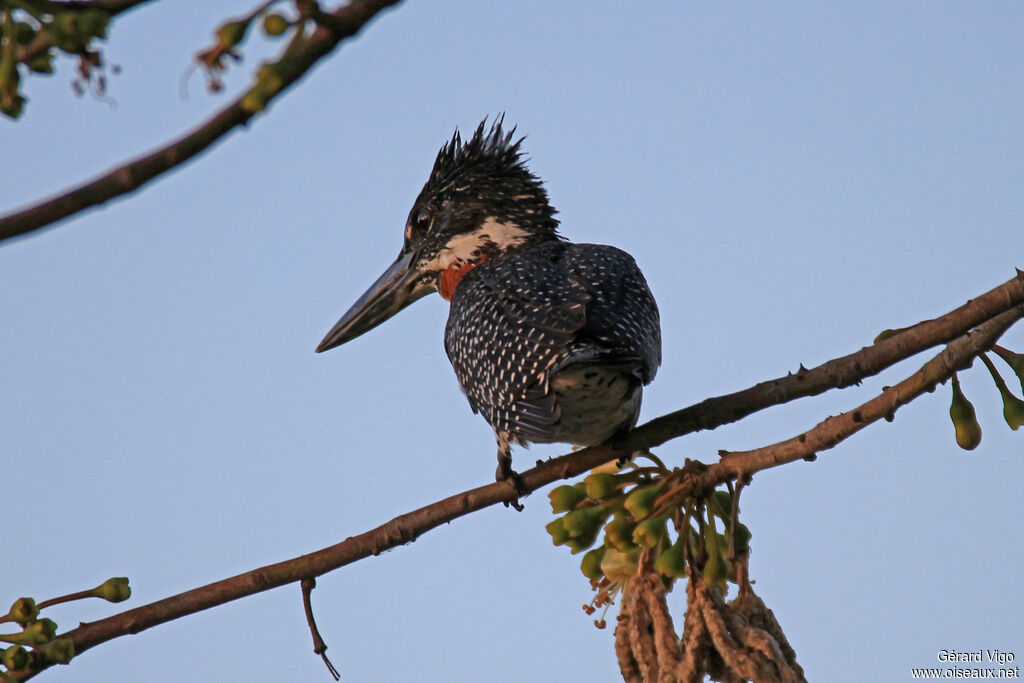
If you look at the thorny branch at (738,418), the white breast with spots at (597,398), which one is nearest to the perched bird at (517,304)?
the white breast with spots at (597,398)

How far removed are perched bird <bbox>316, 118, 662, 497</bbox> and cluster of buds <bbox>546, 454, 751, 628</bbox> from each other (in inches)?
27.4

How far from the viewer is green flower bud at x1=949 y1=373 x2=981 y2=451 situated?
151 inches

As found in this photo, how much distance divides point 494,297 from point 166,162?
3685 mm

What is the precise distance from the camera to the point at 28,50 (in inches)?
95.7

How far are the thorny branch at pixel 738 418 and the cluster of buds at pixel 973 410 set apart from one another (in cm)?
20

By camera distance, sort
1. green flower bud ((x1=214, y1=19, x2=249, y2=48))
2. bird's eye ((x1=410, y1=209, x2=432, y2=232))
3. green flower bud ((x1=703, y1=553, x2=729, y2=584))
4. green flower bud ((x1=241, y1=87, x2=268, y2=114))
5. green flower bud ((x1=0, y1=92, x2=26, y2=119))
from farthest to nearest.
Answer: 1. bird's eye ((x1=410, y1=209, x2=432, y2=232))
2. green flower bud ((x1=703, y1=553, x2=729, y2=584))
3. green flower bud ((x1=0, y1=92, x2=26, y2=119))
4. green flower bud ((x1=214, y1=19, x2=249, y2=48))
5. green flower bud ((x1=241, y1=87, x2=268, y2=114))

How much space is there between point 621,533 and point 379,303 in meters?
3.37

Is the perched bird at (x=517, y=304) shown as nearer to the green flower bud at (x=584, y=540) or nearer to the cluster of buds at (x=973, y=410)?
the green flower bud at (x=584, y=540)

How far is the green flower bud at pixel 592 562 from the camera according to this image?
12.4 ft

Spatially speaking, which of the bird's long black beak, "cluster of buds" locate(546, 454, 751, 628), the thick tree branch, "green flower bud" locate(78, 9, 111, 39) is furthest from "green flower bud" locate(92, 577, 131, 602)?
the bird's long black beak

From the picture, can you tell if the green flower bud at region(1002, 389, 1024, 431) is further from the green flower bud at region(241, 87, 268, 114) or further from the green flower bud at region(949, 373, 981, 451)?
the green flower bud at region(241, 87, 268, 114)

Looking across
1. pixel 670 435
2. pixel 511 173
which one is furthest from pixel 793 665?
pixel 511 173

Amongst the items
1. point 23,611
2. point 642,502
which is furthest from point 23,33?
point 642,502

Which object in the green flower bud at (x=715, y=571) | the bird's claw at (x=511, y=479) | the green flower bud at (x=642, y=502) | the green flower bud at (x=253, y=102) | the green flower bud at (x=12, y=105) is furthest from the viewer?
the bird's claw at (x=511, y=479)
